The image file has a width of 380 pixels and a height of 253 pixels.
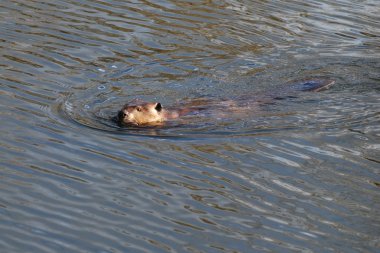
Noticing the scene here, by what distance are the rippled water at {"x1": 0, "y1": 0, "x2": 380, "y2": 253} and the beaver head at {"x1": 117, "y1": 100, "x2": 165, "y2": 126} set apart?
0.15 metres

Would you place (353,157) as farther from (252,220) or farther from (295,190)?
(252,220)

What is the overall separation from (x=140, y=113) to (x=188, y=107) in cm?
88

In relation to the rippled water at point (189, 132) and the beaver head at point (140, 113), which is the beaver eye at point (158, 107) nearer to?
the beaver head at point (140, 113)

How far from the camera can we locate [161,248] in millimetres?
6527

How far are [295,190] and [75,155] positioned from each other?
6.95 feet

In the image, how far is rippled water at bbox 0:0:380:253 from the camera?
22.7 feet

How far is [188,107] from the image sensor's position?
1045 cm

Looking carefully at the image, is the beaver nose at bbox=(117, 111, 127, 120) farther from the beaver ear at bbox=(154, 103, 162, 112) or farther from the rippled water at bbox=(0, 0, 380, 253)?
the beaver ear at bbox=(154, 103, 162, 112)

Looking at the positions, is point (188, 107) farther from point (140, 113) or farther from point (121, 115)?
point (121, 115)

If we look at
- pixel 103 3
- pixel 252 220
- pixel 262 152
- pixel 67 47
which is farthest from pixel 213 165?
pixel 103 3

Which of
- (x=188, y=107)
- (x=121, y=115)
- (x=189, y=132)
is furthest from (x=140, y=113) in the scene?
(x=188, y=107)

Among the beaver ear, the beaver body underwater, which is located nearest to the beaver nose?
the beaver body underwater

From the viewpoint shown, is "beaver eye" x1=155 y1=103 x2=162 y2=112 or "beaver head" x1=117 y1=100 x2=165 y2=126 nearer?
"beaver head" x1=117 y1=100 x2=165 y2=126

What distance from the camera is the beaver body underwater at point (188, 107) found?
31.9 feet
